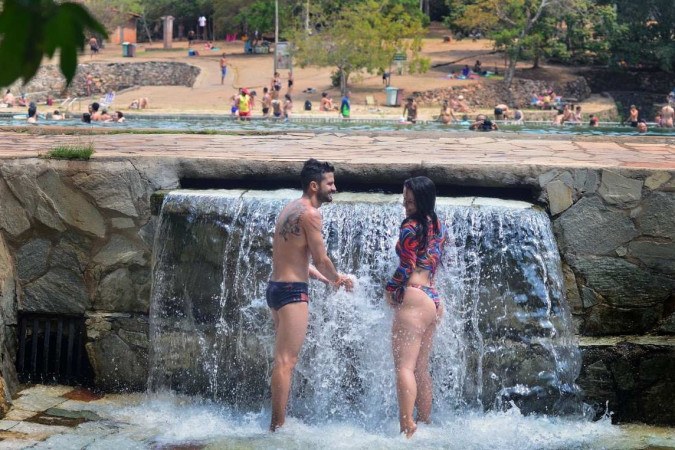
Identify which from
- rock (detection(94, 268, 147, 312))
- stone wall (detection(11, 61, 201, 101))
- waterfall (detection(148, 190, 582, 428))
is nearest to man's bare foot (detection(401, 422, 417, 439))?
waterfall (detection(148, 190, 582, 428))

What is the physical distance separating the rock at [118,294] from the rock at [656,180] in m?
3.91

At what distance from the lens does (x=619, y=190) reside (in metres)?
7.47

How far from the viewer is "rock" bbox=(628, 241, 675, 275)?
24.3 feet

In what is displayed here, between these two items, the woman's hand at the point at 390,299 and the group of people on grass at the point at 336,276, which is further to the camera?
the woman's hand at the point at 390,299

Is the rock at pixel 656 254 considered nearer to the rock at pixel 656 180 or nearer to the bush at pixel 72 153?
the rock at pixel 656 180

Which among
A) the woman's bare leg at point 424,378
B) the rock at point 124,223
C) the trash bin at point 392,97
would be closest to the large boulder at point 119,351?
the rock at point 124,223

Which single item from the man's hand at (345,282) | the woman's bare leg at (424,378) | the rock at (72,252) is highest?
the man's hand at (345,282)

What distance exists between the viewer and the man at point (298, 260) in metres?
6.25

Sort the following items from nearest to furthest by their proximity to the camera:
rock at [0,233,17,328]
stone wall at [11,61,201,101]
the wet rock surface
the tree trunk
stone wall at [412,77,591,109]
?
1. the wet rock surface
2. rock at [0,233,17,328]
3. stone wall at [412,77,591,109]
4. the tree trunk
5. stone wall at [11,61,201,101]

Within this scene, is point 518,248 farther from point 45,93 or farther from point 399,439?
point 45,93

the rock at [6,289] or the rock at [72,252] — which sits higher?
the rock at [72,252]

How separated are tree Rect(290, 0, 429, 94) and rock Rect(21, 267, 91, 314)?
30059mm

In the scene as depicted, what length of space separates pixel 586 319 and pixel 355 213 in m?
1.87

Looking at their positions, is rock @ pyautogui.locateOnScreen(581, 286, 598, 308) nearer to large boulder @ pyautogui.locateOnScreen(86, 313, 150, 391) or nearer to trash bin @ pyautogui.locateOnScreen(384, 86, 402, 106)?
large boulder @ pyautogui.locateOnScreen(86, 313, 150, 391)
